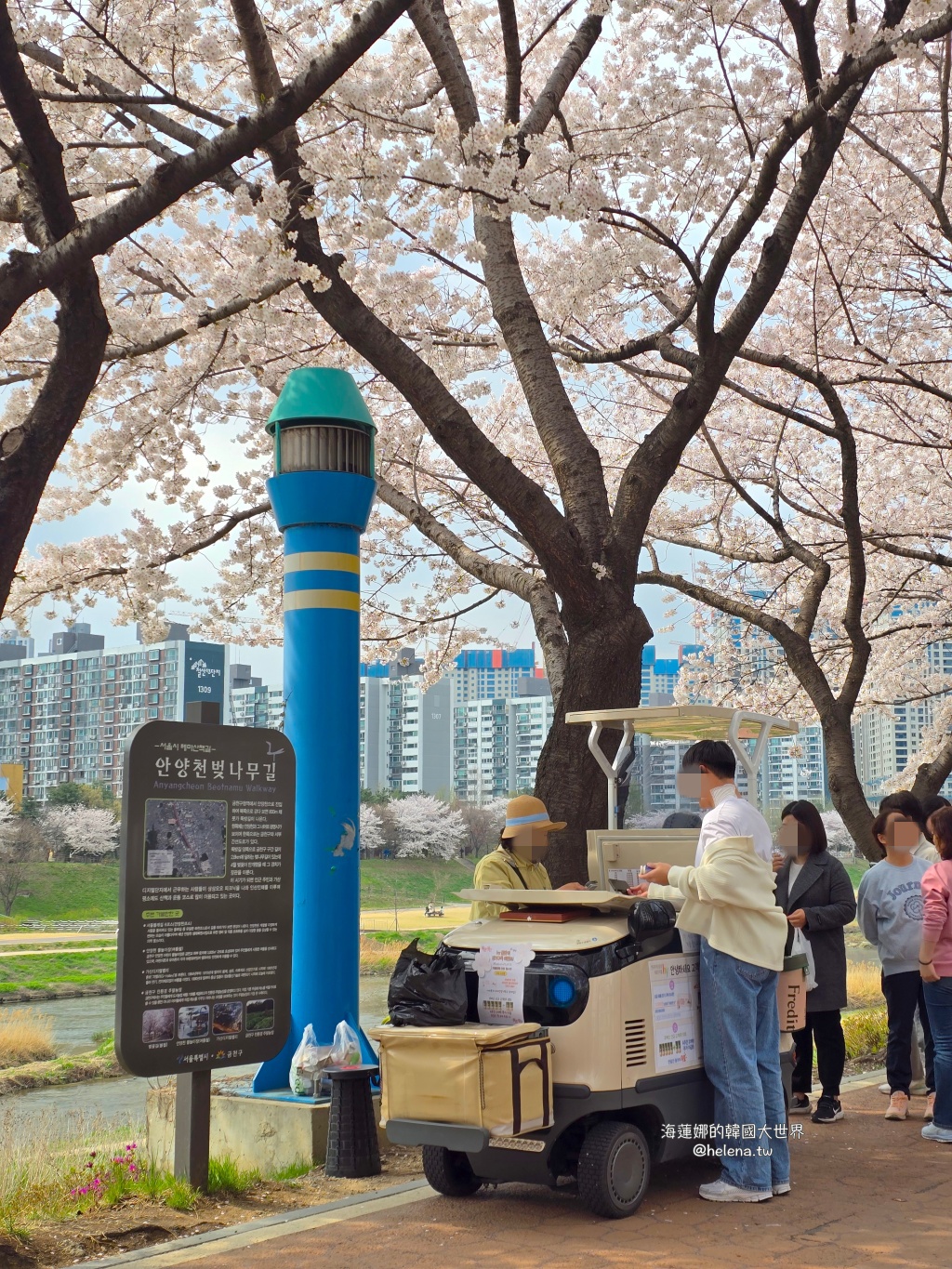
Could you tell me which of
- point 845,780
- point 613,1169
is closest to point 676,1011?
point 613,1169

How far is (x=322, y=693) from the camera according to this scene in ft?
25.5

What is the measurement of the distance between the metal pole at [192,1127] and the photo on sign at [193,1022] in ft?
0.79

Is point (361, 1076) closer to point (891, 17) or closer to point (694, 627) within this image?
point (891, 17)

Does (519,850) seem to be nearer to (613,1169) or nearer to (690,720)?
(690,720)

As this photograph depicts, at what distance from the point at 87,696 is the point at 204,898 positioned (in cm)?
9868

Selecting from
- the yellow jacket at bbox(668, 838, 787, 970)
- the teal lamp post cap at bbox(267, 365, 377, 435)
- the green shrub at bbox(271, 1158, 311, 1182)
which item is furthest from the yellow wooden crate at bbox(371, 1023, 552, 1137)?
the teal lamp post cap at bbox(267, 365, 377, 435)

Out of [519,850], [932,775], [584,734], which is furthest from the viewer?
[932,775]

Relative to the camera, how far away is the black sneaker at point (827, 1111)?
24.8 feet

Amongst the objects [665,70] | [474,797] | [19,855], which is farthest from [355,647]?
[474,797]

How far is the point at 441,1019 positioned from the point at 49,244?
398 centimetres

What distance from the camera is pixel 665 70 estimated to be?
33.5 feet

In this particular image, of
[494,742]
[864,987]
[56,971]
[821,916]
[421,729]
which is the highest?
[421,729]

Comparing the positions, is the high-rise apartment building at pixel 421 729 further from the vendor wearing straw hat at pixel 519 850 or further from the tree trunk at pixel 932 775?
the vendor wearing straw hat at pixel 519 850

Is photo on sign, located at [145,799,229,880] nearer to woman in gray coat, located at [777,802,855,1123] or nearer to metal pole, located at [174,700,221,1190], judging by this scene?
metal pole, located at [174,700,221,1190]
